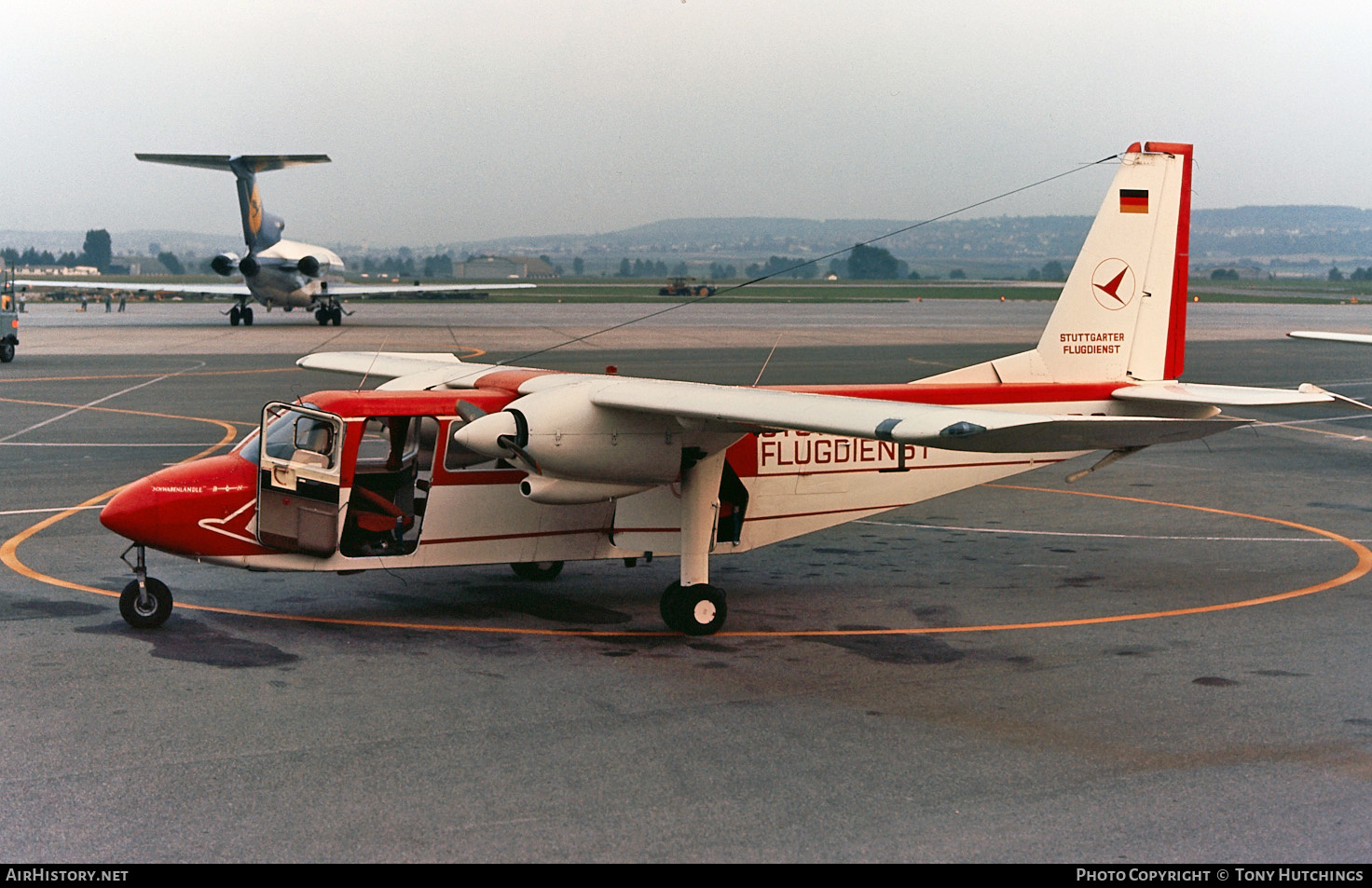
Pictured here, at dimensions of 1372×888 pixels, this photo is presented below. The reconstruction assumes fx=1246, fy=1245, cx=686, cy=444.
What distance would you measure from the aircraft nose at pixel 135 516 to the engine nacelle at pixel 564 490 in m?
3.74

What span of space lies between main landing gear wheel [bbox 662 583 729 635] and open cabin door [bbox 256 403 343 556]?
3596mm

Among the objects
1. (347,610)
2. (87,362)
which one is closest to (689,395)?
(347,610)

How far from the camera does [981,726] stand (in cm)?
1021

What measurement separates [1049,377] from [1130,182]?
9.45 feet

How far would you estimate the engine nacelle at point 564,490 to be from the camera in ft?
40.7

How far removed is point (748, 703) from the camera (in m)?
10.9

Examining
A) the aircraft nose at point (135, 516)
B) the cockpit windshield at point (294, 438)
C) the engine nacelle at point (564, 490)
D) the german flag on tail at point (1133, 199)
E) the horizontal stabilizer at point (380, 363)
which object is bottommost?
the aircraft nose at point (135, 516)

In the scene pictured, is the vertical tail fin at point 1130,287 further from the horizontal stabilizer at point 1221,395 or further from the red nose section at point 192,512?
the red nose section at point 192,512

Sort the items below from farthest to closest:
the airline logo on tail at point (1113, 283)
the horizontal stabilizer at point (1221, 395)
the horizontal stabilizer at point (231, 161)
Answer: the horizontal stabilizer at point (231, 161) < the airline logo on tail at point (1113, 283) < the horizontal stabilizer at point (1221, 395)

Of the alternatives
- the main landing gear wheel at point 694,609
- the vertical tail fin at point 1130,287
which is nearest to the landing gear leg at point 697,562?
the main landing gear wheel at point 694,609

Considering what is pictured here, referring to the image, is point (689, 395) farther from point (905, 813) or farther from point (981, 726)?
point (905, 813)

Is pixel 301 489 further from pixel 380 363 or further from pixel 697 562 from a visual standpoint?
pixel 380 363

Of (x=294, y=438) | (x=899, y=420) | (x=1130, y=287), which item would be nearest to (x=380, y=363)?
(x=294, y=438)

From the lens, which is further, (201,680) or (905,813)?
(201,680)
